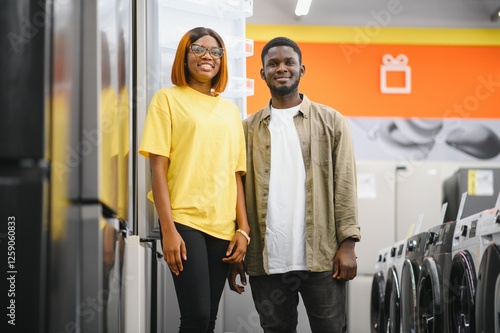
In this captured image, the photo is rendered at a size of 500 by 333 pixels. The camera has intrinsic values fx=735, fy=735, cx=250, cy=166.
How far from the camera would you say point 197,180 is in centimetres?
232

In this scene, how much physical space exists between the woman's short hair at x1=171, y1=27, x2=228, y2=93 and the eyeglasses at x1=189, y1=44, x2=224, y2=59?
0.09ft

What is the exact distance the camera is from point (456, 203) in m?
5.54

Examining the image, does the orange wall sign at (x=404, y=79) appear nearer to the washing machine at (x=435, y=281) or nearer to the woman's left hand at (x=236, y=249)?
the washing machine at (x=435, y=281)

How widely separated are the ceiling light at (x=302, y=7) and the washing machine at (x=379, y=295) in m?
2.95

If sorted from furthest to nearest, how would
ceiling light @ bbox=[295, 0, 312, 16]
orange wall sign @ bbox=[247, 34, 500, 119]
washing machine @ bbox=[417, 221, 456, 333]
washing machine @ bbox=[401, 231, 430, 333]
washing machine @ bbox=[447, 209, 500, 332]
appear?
1. orange wall sign @ bbox=[247, 34, 500, 119]
2. ceiling light @ bbox=[295, 0, 312, 16]
3. washing machine @ bbox=[401, 231, 430, 333]
4. washing machine @ bbox=[417, 221, 456, 333]
5. washing machine @ bbox=[447, 209, 500, 332]

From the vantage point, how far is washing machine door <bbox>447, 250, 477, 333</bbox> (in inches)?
112

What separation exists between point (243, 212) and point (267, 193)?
0.15 meters

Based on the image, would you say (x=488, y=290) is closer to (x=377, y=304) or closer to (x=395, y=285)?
(x=395, y=285)

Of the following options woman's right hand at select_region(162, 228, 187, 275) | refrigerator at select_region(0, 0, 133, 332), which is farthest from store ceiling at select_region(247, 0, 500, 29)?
refrigerator at select_region(0, 0, 133, 332)

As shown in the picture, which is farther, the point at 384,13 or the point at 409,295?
the point at 384,13

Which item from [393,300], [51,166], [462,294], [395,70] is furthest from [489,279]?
[395,70]

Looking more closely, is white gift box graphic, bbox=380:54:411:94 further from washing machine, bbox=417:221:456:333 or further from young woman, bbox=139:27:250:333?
young woman, bbox=139:27:250:333

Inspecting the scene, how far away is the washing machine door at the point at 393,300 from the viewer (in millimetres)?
4520

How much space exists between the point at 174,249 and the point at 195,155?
0.31 meters
